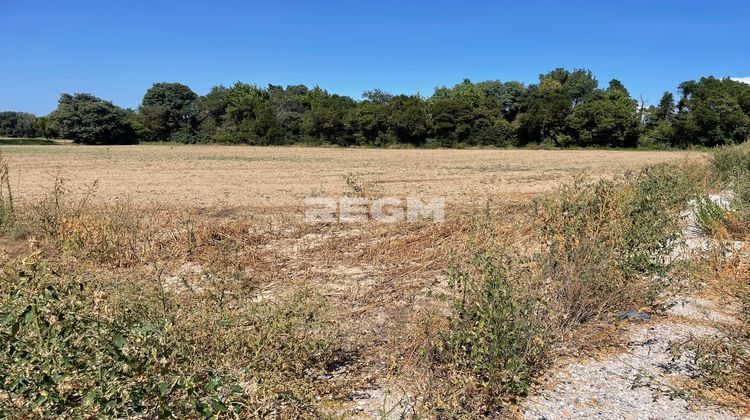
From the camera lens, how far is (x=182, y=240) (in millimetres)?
7176

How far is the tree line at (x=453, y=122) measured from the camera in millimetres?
59625

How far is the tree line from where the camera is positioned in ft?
196

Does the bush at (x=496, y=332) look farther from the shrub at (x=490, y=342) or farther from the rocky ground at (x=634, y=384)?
the rocky ground at (x=634, y=384)

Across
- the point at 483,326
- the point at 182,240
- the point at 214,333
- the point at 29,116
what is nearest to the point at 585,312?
the point at 483,326

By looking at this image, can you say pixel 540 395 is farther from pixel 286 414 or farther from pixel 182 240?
pixel 182 240

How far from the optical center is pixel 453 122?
63.7 metres

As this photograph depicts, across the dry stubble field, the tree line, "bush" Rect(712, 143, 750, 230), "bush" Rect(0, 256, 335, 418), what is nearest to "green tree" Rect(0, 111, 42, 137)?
the tree line

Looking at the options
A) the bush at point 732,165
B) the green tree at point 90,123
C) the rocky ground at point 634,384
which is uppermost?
the green tree at point 90,123

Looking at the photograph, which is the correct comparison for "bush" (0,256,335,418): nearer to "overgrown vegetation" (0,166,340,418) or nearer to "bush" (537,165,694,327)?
"overgrown vegetation" (0,166,340,418)

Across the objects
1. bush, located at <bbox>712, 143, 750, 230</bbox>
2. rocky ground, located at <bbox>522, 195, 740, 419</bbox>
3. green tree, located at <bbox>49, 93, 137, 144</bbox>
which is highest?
green tree, located at <bbox>49, 93, 137, 144</bbox>

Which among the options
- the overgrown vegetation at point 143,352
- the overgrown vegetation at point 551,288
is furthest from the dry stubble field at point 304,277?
the overgrown vegetation at point 551,288

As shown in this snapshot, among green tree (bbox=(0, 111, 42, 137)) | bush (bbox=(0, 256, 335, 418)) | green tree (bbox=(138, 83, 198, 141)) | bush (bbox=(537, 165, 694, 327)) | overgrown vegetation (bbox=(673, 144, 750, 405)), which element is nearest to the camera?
bush (bbox=(0, 256, 335, 418))

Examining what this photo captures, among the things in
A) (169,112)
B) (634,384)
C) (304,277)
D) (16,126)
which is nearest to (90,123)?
(169,112)

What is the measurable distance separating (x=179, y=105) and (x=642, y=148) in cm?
7247
